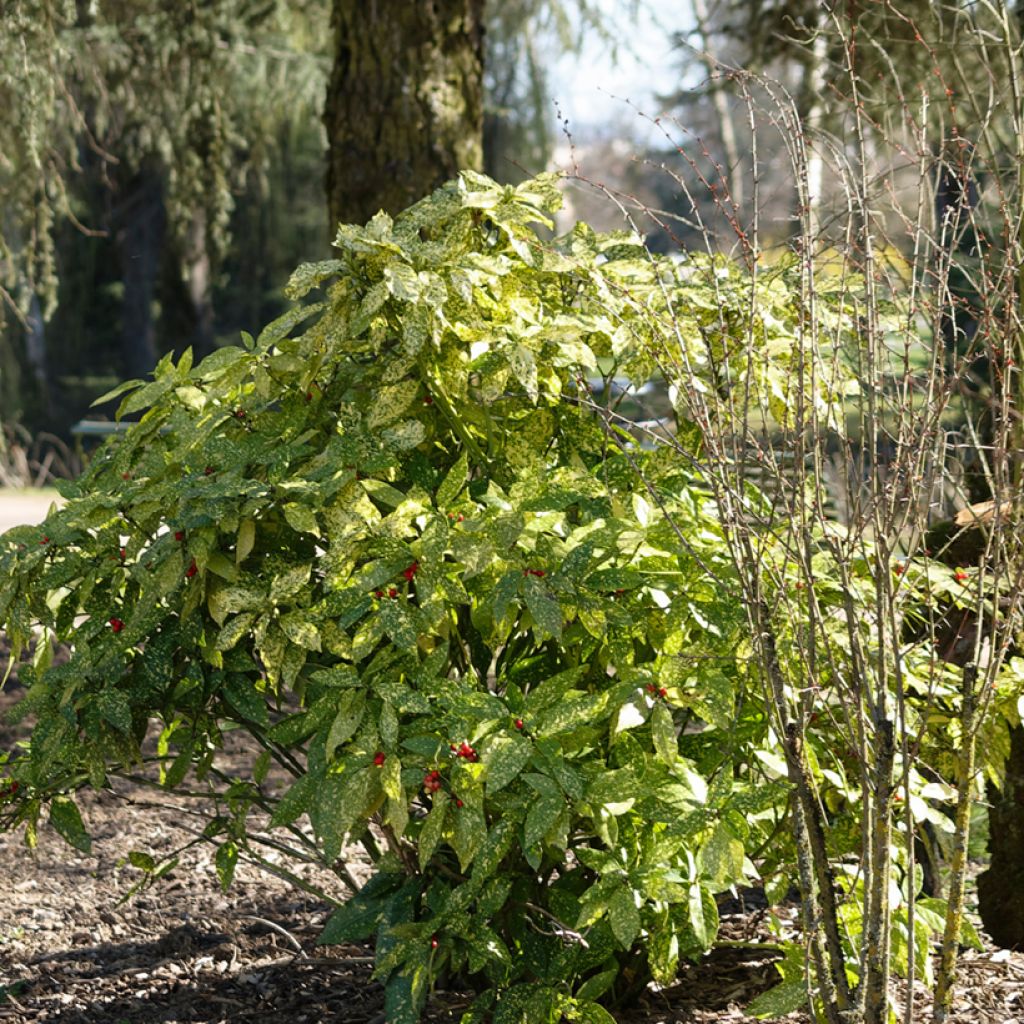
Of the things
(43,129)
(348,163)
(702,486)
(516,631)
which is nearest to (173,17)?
(43,129)

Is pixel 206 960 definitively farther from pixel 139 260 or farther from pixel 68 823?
pixel 139 260

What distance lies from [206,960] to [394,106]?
3196mm

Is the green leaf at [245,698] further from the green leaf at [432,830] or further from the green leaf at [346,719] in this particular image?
the green leaf at [432,830]

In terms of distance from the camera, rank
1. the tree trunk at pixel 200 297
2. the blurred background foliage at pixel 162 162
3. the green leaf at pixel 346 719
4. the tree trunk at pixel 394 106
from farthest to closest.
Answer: the tree trunk at pixel 200 297 → the blurred background foliage at pixel 162 162 → the tree trunk at pixel 394 106 → the green leaf at pixel 346 719

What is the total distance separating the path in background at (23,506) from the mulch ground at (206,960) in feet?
22.9

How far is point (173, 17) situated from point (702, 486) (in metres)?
4.68

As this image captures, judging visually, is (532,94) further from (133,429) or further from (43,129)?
(133,429)

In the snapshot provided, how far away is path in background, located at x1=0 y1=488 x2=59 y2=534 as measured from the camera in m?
11.0

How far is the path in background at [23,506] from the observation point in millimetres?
10976

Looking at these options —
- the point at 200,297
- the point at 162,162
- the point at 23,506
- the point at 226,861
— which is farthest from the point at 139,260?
the point at 226,861

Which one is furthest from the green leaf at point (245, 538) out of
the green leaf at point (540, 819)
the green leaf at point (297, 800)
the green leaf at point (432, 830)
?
the green leaf at point (540, 819)

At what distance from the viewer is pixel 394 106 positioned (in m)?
4.95

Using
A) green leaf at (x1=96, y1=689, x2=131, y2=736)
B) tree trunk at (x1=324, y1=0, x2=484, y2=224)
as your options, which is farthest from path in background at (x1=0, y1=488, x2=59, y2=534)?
green leaf at (x1=96, y1=689, x2=131, y2=736)

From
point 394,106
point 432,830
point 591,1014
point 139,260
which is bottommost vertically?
point 591,1014
